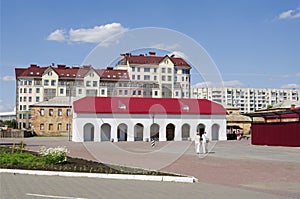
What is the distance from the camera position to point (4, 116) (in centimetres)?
15562

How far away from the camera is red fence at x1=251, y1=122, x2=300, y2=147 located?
39750mm

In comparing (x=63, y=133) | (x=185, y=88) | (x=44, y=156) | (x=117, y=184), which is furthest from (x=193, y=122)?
(x=117, y=184)

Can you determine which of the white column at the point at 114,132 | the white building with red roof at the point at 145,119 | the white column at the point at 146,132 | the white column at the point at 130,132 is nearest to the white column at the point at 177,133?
the white building with red roof at the point at 145,119

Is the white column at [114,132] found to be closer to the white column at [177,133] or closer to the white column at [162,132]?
the white column at [162,132]

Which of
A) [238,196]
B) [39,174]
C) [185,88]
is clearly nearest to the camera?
[238,196]

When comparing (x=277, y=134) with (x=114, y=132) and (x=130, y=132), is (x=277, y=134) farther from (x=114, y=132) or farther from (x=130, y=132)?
(x=130, y=132)

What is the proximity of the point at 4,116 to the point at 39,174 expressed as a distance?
492 ft

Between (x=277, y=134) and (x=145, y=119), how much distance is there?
73.5 ft

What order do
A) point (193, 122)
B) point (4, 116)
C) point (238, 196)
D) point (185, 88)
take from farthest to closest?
1. point (4, 116)
2. point (193, 122)
3. point (185, 88)
4. point (238, 196)

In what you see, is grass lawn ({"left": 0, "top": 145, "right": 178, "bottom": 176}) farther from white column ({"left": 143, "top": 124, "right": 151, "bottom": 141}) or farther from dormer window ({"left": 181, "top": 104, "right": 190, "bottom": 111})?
white column ({"left": 143, "top": 124, "right": 151, "bottom": 141})

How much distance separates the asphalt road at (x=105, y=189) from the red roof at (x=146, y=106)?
1527 inches

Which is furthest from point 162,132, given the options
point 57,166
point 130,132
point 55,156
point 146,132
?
point 57,166

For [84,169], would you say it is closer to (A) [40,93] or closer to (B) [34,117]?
(B) [34,117]

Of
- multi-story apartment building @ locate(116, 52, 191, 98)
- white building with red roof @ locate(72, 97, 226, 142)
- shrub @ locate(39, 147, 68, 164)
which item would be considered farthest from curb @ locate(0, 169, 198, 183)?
white building with red roof @ locate(72, 97, 226, 142)
